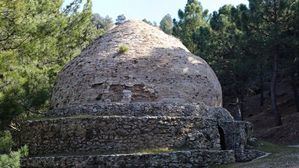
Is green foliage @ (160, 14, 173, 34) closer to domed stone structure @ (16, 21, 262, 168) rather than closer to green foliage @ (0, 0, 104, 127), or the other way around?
domed stone structure @ (16, 21, 262, 168)

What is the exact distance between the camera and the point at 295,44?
27984 millimetres

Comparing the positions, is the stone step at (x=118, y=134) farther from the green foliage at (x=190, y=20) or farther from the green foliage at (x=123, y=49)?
the green foliage at (x=190, y=20)

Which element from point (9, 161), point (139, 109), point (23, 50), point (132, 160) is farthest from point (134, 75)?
point (9, 161)

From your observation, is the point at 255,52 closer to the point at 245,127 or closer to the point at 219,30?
the point at 219,30

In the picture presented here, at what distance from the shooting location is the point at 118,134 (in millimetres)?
14609

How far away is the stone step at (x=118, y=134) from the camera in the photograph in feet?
47.9

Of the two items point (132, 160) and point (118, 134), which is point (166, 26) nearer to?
point (118, 134)

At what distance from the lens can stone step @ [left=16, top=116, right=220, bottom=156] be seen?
47.9 feet

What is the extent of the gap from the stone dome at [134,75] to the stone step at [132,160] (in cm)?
292

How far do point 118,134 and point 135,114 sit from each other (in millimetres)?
1178

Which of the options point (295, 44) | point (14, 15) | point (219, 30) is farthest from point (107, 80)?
point (219, 30)

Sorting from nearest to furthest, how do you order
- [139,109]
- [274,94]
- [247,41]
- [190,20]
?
[139,109]
[274,94]
[247,41]
[190,20]

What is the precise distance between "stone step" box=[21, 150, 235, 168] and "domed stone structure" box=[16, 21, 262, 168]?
0.09 feet

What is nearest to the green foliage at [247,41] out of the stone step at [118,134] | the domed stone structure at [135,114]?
the domed stone structure at [135,114]
